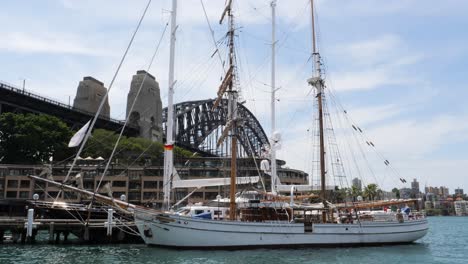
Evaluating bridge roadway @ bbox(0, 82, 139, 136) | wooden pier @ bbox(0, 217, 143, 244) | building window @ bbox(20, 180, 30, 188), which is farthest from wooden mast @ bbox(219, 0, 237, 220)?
bridge roadway @ bbox(0, 82, 139, 136)

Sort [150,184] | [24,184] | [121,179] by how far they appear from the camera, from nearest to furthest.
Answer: [24,184]
[121,179]
[150,184]

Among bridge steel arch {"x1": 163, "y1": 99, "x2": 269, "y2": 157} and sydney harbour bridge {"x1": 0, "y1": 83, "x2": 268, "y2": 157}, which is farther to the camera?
bridge steel arch {"x1": 163, "y1": 99, "x2": 269, "y2": 157}

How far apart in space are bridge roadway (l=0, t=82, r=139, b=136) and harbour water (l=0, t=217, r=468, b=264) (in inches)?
2828

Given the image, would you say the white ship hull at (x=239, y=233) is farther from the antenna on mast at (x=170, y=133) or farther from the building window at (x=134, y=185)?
the building window at (x=134, y=185)

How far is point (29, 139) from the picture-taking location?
92312 mm

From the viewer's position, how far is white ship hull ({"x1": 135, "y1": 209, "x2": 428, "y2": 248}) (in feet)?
120

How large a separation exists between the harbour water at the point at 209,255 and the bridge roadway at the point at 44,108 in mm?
71834

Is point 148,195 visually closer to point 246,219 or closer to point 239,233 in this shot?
point 246,219

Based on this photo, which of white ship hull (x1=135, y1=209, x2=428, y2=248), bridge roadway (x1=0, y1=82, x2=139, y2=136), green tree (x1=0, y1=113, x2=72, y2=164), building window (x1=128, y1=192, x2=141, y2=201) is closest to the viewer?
white ship hull (x1=135, y1=209, x2=428, y2=248)

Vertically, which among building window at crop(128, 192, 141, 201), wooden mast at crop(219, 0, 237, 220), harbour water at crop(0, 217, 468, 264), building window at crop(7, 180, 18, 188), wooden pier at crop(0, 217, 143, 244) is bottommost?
harbour water at crop(0, 217, 468, 264)

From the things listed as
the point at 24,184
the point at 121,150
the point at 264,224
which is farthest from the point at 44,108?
the point at 264,224

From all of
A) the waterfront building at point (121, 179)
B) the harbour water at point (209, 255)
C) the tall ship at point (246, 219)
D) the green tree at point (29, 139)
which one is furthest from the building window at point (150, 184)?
the harbour water at point (209, 255)

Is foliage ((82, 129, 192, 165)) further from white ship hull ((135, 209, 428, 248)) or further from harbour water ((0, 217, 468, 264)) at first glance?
white ship hull ((135, 209, 428, 248))

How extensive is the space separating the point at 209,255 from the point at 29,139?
7316cm
